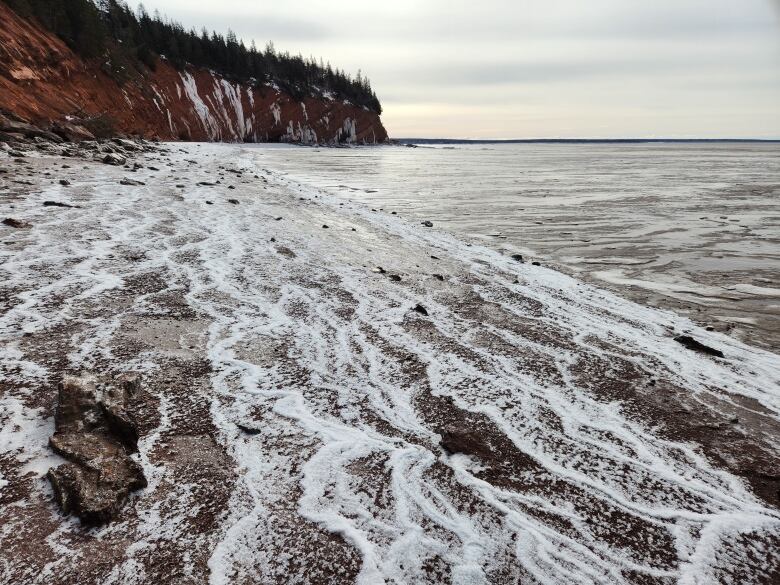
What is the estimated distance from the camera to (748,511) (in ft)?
9.23

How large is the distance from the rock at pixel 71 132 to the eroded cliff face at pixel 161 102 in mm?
1400

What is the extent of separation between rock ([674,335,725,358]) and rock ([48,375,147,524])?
601cm

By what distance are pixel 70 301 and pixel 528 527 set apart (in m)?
5.49

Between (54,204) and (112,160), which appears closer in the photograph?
(54,204)

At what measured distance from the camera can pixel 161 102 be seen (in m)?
54.2

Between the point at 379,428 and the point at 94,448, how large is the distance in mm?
2018

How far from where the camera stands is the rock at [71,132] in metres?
21.3

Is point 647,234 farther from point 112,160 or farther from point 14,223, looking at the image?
point 112,160

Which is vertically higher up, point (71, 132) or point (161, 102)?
point (161, 102)

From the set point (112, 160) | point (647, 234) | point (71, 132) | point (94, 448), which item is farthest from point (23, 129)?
point (647, 234)

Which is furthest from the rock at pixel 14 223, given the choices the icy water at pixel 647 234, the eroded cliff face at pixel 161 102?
the eroded cliff face at pixel 161 102

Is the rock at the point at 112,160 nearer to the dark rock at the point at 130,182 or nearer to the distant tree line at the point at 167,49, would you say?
the dark rock at the point at 130,182

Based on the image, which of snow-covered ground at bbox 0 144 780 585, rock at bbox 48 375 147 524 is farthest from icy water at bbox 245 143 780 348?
rock at bbox 48 375 147 524

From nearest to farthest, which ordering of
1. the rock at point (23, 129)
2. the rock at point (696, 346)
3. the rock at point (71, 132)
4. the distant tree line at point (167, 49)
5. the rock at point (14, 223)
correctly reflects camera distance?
the rock at point (696, 346) < the rock at point (14, 223) < the rock at point (23, 129) < the rock at point (71, 132) < the distant tree line at point (167, 49)
